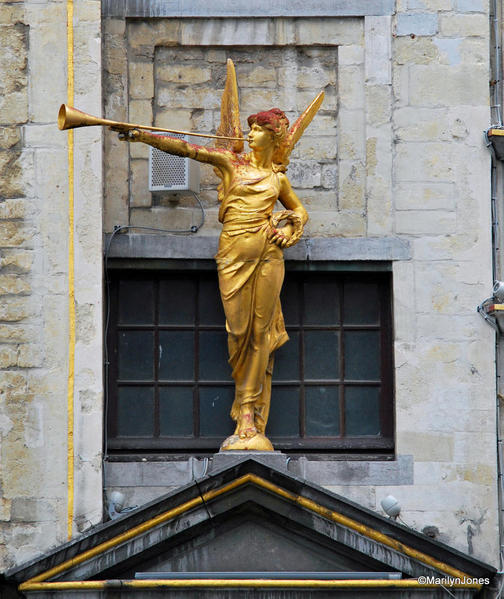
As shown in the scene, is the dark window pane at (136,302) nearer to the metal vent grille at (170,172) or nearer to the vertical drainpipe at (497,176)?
the metal vent grille at (170,172)

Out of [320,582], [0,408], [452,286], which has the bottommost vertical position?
[320,582]

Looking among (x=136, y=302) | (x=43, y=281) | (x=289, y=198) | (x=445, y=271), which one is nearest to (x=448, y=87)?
(x=445, y=271)

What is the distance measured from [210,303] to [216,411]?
2.73 feet

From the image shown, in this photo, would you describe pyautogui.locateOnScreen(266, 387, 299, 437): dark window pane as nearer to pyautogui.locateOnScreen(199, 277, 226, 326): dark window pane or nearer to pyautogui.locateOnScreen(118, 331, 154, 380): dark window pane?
pyautogui.locateOnScreen(199, 277, 226, 326): dark window pane

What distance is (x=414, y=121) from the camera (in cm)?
1323

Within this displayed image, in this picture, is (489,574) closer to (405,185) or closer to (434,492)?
(434,492)

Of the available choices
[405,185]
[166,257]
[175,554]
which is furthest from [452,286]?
[175,554]

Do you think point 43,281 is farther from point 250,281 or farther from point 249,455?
point 249,455

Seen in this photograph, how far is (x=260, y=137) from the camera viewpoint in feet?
41.3

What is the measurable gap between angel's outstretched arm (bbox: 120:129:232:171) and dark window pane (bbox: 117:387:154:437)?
1.84 metres

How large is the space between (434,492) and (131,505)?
2.23m

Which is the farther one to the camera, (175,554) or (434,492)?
(434,492)

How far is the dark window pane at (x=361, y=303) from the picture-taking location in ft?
43.7

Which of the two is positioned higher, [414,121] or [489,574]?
[414,121]
